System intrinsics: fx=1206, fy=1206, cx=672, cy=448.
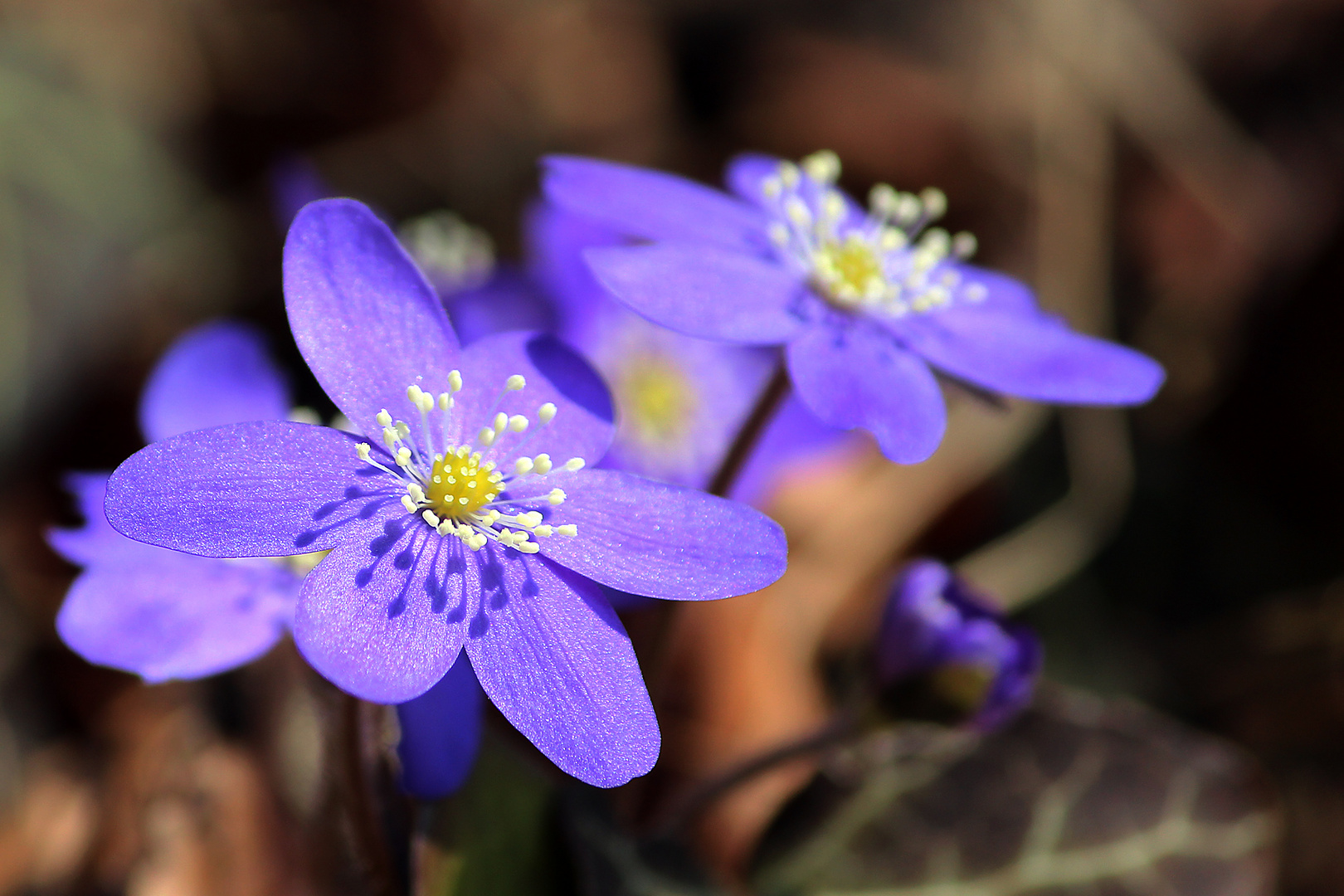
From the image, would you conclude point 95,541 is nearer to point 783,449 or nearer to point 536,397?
point 536,397

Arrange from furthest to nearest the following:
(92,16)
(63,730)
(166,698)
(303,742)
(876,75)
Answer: (876,75)
(92,16)
(63,730)
(166,698)
(303,742)

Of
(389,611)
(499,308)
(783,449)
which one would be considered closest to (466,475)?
(389,611)

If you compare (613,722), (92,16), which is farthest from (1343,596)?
(92,16)

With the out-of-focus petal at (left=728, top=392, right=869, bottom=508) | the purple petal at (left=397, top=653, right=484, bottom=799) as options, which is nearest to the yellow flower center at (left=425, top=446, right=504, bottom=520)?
the purple petal at (left=397, top=653, right=484, bottom=799)

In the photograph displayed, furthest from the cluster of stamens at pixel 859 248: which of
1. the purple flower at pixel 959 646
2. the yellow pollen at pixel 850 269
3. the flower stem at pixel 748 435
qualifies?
the purple flower at pixel 959 646

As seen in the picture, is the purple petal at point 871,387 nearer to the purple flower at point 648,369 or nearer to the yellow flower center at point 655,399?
the purple flower at point 648,369

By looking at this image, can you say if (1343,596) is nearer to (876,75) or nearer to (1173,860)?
(1173,860)

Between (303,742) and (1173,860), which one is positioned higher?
(1173,860)

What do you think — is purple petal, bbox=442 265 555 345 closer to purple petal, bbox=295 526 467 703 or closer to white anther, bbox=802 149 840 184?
white anther, bbox=802 149 840 184
